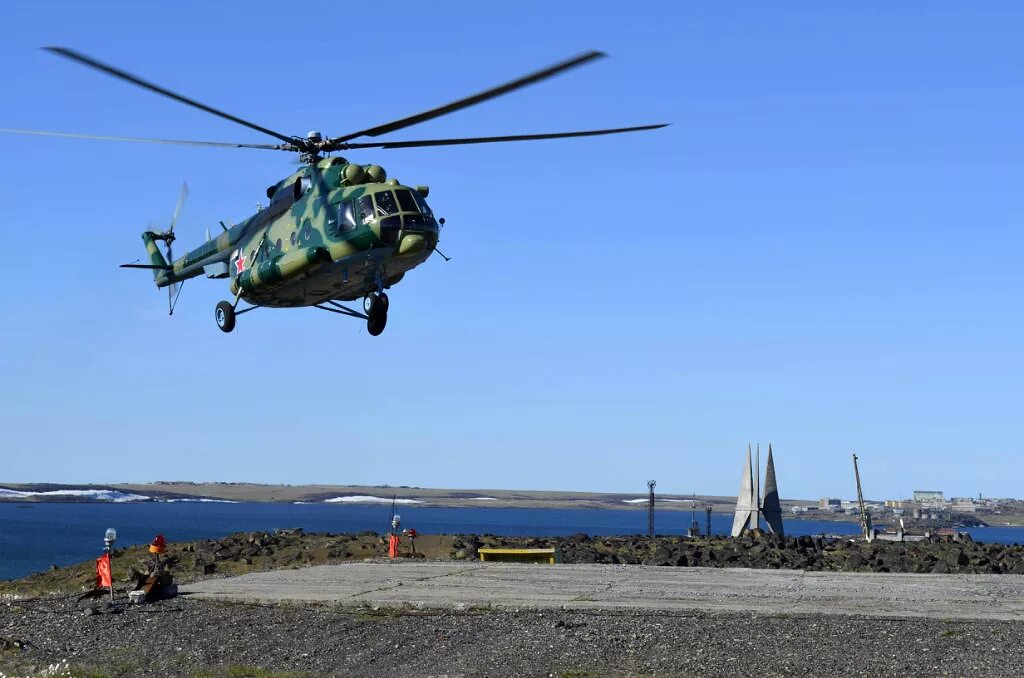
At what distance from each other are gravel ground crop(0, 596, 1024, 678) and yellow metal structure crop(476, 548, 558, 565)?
1485cm

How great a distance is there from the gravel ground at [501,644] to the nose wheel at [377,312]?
327 inches

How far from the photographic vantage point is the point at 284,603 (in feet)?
91.1

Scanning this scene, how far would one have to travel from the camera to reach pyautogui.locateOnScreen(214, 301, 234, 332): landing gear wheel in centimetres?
3569

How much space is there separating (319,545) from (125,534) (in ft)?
481

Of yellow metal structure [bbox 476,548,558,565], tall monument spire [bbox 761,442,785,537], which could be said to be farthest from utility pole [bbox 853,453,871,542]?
yellow metal structure [bbox 476,548,558,565]

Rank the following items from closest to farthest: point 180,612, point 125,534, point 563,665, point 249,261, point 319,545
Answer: point 563,665 → point 180,612 → point 249,261 → point 319,545 → point 125,534

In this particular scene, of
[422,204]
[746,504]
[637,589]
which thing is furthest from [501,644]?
[746,504]

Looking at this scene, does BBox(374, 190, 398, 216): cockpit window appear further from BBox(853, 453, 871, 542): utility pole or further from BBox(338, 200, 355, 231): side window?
BBox(853, 453, 871, 542): utility pole

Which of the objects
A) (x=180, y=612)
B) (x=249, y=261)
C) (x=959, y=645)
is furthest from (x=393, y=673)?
(x=249, y=261)

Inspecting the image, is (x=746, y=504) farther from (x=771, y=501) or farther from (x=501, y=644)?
(x=501, y=644)

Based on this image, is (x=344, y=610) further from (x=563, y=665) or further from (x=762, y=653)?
(x=762, y=653)

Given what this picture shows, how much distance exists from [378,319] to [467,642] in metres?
11.1

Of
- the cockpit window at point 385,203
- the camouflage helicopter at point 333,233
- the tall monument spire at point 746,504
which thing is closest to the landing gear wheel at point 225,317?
the camouflage helicopter at point 333,233

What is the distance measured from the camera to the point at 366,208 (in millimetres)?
30422
